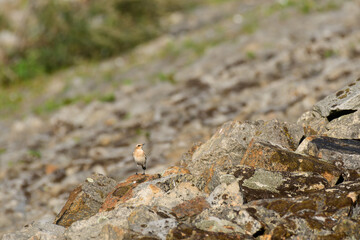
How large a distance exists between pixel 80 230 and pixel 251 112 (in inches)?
381

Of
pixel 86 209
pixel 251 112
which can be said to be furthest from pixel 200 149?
pixel 251 112

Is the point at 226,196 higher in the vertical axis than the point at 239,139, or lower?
lower

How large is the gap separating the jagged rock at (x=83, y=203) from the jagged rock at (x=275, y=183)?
7.06ft

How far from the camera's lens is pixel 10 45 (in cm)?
2541

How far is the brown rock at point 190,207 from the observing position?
6.27 meters

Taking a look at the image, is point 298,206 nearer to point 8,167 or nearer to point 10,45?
point 8,167

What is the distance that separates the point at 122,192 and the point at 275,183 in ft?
7.40

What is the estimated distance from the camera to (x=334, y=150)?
705 centimetres

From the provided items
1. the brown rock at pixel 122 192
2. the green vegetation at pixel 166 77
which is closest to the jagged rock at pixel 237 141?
the brown rock at pixel 122 192

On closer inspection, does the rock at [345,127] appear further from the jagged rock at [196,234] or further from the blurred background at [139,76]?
the jagged rock at [196,234]

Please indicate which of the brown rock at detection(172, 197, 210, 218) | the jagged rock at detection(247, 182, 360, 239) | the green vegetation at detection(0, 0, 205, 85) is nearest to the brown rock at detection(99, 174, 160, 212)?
the brown rock at detection(172, 197, 210, 218)

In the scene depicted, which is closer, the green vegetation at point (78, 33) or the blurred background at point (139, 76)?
the blurred background at point (139, 76)

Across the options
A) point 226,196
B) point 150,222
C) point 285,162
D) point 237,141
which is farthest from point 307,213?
point 237,141

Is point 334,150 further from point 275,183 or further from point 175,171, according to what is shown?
point 175,171
